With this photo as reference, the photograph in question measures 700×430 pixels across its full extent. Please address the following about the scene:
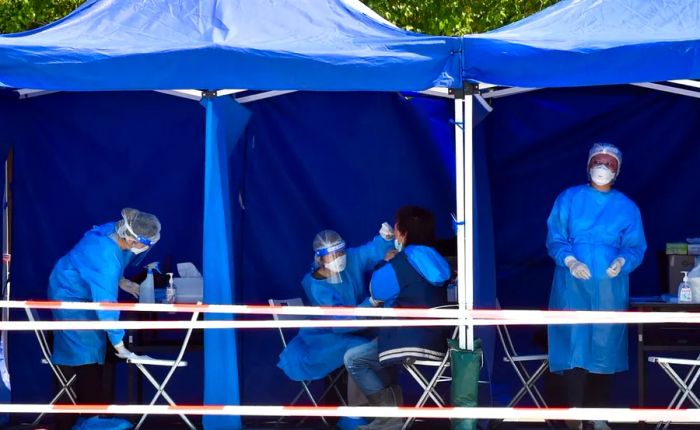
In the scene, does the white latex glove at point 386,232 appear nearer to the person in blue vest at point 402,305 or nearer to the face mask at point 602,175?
the person in blue vest at point 402,305

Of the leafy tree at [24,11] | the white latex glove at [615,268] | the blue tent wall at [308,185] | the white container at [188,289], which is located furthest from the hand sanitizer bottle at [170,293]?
the leafy tree at [24,11]

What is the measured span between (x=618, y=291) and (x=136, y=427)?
7.92 ft

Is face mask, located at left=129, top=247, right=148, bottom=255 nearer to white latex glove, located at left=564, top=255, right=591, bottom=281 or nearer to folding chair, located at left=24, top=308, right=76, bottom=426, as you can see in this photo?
folding chair, located at left=24, top=308, right=76, bottom=426

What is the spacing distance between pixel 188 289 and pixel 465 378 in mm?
1672

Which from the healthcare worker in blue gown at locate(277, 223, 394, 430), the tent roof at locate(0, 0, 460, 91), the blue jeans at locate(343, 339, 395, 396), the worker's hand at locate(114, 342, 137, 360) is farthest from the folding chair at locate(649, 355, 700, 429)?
the worker's hand at locate(114, 342, 137, 360)

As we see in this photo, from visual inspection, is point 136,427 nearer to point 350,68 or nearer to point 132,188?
point 132,188

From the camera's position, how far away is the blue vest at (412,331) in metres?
5.27

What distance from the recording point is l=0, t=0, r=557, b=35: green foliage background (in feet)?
32.8

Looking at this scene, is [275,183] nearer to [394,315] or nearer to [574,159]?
[394,315]

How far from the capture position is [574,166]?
6.32 m

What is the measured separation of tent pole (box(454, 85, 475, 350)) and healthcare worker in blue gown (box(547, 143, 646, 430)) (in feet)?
2.04

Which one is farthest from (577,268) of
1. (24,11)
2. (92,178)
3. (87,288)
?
(24,11)

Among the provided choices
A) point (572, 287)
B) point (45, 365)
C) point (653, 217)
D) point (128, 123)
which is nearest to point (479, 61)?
point (572, 287)

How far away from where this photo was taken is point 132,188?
6.41 meters
